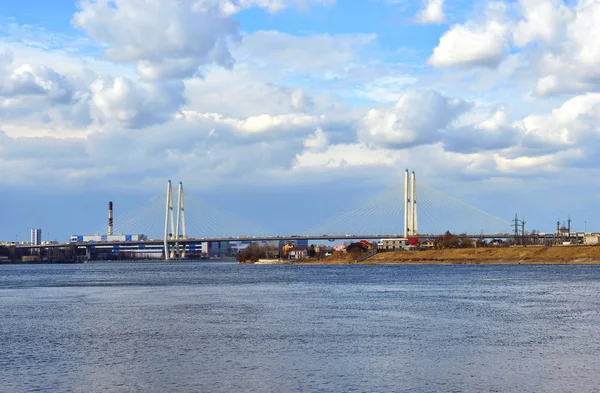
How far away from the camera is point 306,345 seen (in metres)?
27.9

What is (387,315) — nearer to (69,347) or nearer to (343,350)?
(343,350)

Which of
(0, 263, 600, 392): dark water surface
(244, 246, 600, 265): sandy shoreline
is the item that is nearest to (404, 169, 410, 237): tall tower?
(244, 246, 600, 265): sandy shoreline

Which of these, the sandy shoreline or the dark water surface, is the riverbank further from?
the dark water surface

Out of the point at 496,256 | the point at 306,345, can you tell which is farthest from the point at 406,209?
the point at 306,345

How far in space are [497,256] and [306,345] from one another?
364ft

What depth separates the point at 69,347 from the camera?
28203 millimetres

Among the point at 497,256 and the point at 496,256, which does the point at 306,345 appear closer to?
the point at 497,256

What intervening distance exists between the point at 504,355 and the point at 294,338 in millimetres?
8471

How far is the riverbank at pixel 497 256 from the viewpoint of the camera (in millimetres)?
122750

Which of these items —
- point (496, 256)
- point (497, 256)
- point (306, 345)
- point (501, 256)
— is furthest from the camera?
point (496, 256)

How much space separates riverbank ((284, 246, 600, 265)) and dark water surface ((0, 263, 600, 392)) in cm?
7621

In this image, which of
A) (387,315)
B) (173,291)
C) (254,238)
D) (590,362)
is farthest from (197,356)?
(254,238)

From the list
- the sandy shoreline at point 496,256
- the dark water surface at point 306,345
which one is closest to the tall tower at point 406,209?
the sandy shoreline at point 496,256

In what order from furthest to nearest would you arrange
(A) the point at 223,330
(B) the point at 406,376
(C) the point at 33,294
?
(C) the point at 33,294, (A) the point at 223,330, (B) the point at 406,376
